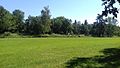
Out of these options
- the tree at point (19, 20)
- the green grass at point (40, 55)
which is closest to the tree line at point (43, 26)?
the tree at point (19, 20)

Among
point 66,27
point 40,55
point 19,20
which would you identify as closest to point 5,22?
point 19,20

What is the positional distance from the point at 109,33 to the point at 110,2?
153m

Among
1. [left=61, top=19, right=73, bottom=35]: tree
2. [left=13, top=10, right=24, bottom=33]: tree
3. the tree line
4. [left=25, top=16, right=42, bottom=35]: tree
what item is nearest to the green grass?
the tree line

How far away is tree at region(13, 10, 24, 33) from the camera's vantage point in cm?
16775

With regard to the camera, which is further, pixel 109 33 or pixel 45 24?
pixel 109 33

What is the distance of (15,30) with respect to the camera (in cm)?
16475

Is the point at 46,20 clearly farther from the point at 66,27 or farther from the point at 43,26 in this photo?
the point at 66,27

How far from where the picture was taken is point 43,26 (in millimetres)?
152625

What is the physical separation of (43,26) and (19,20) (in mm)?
31639

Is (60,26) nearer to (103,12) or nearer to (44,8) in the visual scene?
(44,8)

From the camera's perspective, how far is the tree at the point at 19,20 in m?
168

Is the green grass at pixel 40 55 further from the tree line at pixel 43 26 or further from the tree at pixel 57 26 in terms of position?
the tree at pixel 57 26

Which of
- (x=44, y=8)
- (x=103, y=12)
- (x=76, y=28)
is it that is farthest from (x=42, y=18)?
(x=103, y=12)

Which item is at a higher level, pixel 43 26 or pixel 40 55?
pixel 43 26
